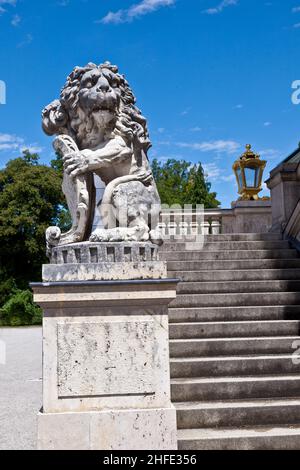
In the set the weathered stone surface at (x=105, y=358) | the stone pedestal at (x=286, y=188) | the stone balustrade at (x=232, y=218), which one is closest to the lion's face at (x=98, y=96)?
the weathered stone surface at (x=105, y=358)

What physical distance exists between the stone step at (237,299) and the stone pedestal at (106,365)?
2.01 meters

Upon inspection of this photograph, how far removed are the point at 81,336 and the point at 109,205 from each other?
3.76ft

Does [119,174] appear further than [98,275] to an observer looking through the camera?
Yes

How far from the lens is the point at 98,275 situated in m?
3.98

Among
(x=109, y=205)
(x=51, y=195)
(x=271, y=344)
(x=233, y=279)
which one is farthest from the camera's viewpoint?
(x=51, y=195)

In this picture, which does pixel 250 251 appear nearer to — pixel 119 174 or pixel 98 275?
pixel 119 174

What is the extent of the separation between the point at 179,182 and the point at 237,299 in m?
42.1

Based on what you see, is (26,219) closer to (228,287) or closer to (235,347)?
(228,287)

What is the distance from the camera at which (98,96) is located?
4371mm

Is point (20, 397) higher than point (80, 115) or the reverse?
the reverse

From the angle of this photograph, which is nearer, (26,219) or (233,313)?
(233,313)

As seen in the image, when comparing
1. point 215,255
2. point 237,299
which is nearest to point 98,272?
point 237,299
